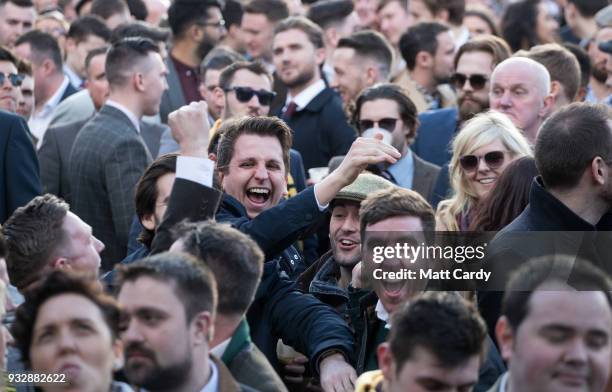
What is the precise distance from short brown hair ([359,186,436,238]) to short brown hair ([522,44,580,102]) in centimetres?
353

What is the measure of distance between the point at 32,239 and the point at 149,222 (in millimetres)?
980

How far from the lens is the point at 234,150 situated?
721 centimetres

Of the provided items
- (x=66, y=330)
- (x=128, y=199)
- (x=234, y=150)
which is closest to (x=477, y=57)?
(x=128, y=199)

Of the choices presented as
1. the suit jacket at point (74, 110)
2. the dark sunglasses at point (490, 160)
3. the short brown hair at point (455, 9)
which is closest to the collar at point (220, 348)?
the dark sunglasses at point (490, 160)

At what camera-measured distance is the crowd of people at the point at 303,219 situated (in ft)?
15.8

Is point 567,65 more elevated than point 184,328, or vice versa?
point 567,65

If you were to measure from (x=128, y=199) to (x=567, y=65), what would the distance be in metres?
3.03

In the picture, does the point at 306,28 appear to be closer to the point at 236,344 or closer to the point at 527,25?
the point at 527,25

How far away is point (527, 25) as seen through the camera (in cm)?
1444

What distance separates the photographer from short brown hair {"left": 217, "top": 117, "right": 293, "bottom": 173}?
7168 millimetres

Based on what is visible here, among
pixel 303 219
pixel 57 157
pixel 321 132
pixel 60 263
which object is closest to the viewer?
pixel 60 263

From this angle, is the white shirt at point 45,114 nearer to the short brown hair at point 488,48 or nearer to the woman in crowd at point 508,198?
the short brown hair at point 488,48

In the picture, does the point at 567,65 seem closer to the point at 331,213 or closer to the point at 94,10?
the point at 331,213

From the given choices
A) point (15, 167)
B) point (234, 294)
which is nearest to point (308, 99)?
point (15, 167)
